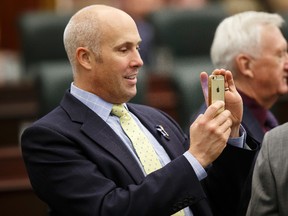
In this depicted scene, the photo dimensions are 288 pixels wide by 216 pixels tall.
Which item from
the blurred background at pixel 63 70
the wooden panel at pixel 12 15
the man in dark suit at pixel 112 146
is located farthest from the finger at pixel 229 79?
the wooden panel at pixel 12 15

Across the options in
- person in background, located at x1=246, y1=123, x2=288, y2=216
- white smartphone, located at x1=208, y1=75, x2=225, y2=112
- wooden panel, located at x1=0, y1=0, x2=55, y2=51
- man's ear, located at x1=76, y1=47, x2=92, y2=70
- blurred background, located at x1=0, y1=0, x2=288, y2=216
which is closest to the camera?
person in background, located at x1=246, y1=123, x2=288, y2=216

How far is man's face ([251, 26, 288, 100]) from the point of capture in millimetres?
3123

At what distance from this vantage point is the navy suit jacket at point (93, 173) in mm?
2287

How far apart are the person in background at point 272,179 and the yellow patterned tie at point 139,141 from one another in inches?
10.4

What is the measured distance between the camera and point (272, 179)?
224 cm

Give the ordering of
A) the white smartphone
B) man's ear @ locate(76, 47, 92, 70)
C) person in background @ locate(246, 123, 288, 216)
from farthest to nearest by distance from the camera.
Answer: man's ear @ locate(76, 47, 92, 70) → the white smartphone → person in background @ locate(246, 123, 288, 216)

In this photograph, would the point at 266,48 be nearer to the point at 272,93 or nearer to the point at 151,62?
the point at 272,93

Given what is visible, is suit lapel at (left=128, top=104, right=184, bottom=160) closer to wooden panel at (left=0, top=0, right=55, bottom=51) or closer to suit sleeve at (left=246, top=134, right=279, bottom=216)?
suit sleeve at (left=246, top=134, right=279, bottom=216)

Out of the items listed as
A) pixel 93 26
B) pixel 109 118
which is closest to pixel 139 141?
pixel 109 118

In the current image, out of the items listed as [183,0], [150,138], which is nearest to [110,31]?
[150,138]

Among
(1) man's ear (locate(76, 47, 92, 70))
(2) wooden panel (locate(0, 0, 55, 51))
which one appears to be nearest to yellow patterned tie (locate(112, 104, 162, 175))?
(1) man's ear (locate(76, 47, 92, 70))

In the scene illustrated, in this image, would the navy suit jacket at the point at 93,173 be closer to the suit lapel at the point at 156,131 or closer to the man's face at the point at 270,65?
the suit lapel at the point at 156,131

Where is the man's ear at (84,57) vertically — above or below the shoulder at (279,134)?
above

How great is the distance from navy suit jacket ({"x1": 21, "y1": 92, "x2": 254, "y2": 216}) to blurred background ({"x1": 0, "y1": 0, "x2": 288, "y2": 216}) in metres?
1.40
